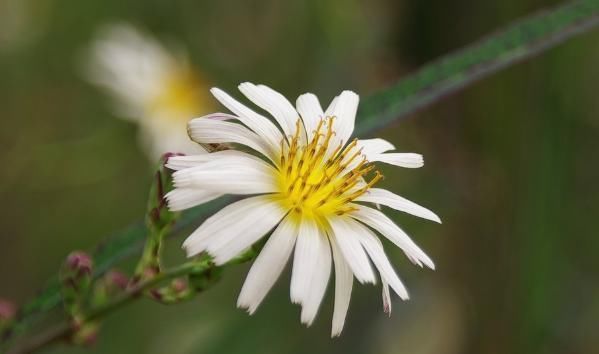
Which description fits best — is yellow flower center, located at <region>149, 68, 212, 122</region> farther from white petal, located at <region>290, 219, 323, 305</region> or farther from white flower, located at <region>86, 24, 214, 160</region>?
white petal, located at <region>290, 219, 323, 305</region>

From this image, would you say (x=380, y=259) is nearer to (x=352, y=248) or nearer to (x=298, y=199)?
(x=352, y=248)

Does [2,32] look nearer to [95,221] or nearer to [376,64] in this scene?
[95,221]

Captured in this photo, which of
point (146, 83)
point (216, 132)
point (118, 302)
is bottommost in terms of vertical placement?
point (118, 302)

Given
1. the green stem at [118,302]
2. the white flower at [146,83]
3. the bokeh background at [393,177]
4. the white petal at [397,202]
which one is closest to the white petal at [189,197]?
the green stem at [118,302]

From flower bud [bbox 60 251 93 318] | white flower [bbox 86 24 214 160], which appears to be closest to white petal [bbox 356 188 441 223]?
flower bud [bbox 60 251 93 318]

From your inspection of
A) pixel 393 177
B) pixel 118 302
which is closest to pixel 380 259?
pixel 118 302

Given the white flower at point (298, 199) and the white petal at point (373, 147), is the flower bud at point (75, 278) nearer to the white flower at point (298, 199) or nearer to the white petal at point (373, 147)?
the white flower at point (298, 199)

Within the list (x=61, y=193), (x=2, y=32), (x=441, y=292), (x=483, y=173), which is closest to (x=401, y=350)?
(x=441, y=292)
